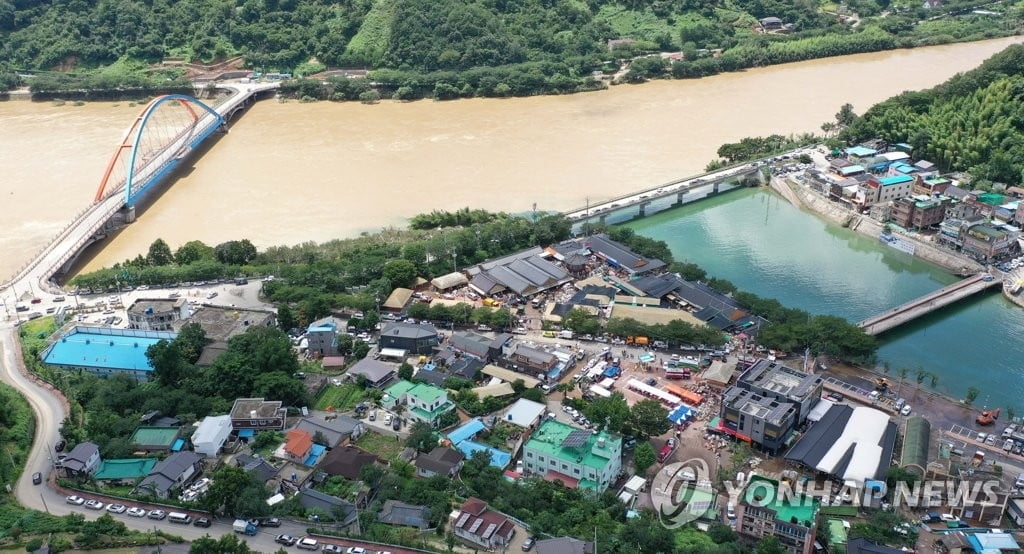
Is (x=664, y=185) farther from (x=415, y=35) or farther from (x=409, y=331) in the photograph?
(x=415, y=35)

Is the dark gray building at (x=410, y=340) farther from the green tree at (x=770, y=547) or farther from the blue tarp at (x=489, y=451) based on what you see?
the green tree at (x=770, y=547)

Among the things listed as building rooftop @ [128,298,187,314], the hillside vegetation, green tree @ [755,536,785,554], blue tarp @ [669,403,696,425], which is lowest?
blue tarp @ [669,403,696,425]

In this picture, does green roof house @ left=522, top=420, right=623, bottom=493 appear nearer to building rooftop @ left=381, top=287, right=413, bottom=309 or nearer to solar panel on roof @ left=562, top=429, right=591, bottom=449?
solar panel on roof @ left=562, top=429, right=591, bottom=449

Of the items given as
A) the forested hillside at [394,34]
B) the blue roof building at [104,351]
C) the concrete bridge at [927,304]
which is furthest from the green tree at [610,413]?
the forested hillside at [394,34]

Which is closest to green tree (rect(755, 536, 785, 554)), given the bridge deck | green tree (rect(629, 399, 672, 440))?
green tree (rect(629, 399, 672, 440))

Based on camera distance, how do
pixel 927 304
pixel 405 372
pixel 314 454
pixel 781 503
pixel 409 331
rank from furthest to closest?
1. pixel 927 304
2. pixel 409 331
3. pixel 405 372
4. pixel 314 454
5. pixel 781 503

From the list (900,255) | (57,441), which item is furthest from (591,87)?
(57,441)

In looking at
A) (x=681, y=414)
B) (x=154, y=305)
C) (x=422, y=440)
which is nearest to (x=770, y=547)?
(x=681, y=414)
